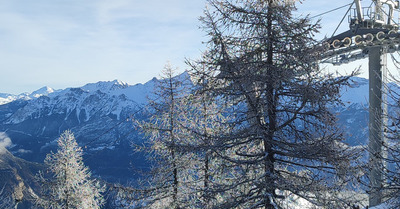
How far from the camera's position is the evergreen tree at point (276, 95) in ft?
25.8

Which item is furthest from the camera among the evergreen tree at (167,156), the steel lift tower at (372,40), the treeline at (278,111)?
the steel lift tower at (372,40)

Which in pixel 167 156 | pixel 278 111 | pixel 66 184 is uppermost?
pixel 278 111

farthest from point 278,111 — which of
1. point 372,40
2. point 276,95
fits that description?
point 372,40

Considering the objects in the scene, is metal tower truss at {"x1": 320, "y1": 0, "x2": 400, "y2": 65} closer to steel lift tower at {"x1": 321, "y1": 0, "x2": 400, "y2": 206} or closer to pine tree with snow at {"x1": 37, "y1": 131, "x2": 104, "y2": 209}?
steel lift tower at {"x1": 321, "y1": 0, "x2": 400, "y2": 206}

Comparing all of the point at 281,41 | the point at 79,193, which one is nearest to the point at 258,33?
the point at 281,41

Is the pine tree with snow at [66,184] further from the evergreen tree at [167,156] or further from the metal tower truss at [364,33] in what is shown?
the metal tower truss at [364,33]

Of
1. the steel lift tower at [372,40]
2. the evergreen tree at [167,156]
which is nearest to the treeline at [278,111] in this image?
the evergreen tree at [167,156]

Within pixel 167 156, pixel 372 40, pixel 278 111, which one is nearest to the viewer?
pixel 278 111

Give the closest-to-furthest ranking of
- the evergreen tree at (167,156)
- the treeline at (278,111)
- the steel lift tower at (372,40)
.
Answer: the treeline at (278,111), the evergreen tree at (167,156), the steel lift tower at (372,40)

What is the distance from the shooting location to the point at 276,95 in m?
8.45

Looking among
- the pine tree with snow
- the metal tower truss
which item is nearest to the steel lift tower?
the metal tower truss

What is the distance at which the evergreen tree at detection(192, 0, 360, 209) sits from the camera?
25.8 feet

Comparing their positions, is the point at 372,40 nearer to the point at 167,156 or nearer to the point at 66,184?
the point at 167,156

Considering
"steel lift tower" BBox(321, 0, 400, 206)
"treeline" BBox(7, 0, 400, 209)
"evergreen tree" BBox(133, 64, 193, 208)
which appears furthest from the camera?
"steel lift tower" BBox(321, 0, 400, 206)
